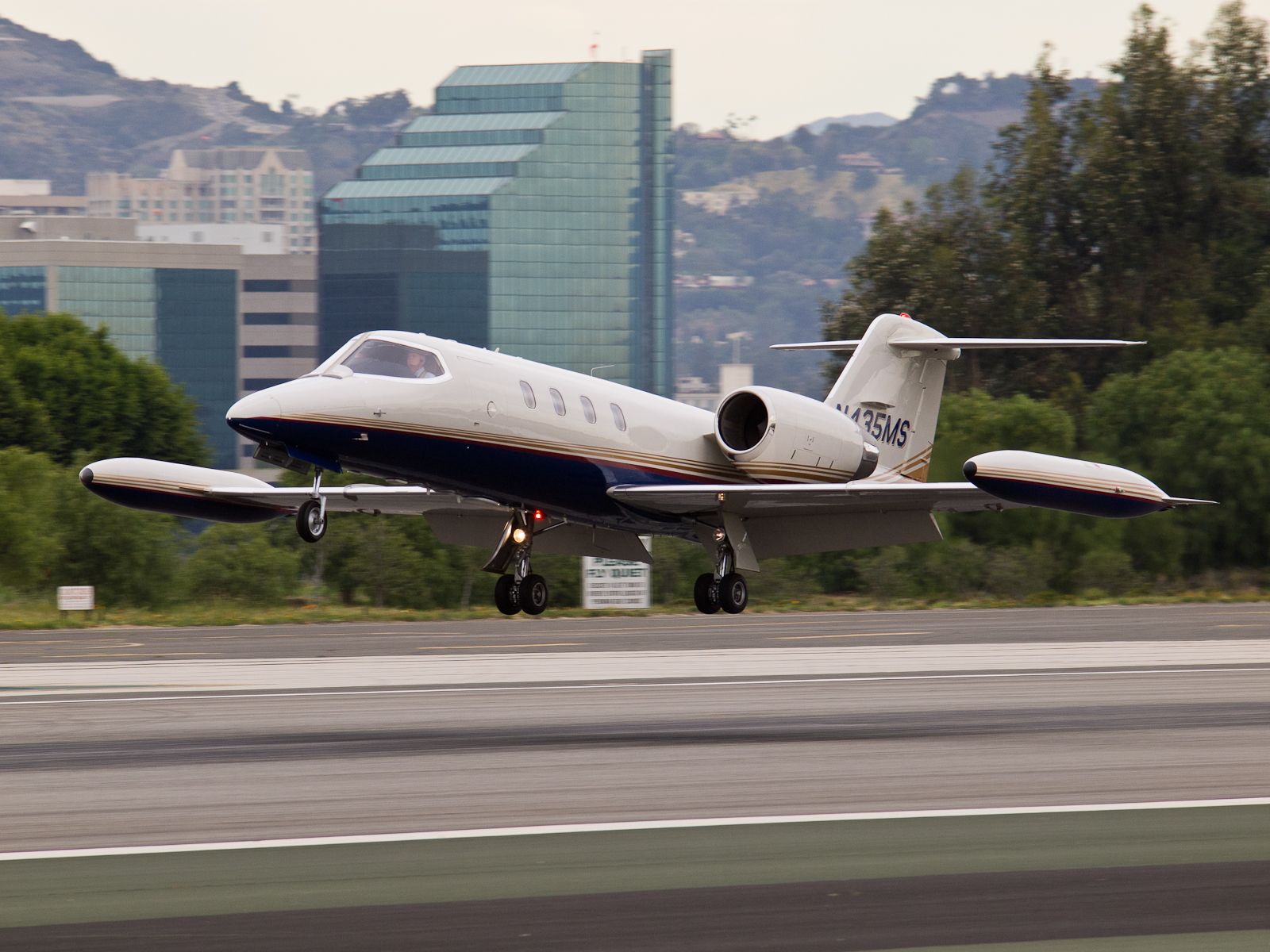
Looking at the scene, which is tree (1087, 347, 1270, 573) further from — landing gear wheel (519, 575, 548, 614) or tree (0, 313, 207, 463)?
tree (0, 313, 207, 463)

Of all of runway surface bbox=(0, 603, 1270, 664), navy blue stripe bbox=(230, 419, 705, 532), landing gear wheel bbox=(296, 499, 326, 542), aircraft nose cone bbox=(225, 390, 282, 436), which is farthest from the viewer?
runway surface bbox=(0, 603, 1270, 664)

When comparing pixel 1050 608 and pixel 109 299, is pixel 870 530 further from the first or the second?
pixel 109 299

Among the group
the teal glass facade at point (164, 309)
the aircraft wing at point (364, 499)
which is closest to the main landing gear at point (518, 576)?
the aircraft wing at point (364, 499)

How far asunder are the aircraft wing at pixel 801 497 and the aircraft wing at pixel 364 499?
2.21m

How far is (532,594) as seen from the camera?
74.4 feet

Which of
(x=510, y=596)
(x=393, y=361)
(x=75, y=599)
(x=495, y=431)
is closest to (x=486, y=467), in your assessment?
(x=495, y=431)

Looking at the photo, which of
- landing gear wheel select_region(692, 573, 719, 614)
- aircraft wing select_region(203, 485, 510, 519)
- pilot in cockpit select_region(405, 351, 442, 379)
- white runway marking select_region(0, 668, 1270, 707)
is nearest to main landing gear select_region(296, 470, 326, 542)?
pilot in cockpit select_region(405, 351, 442, 379)

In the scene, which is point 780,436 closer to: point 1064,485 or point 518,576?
point 518,576

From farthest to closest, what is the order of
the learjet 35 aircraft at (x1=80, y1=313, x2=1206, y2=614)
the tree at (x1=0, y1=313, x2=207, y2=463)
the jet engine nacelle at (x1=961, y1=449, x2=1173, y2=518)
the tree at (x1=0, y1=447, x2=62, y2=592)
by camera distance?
the tree at (x1=0, y1=313, x2=207, y2=463) → the tree at (x1=0, y1=447, x2=62, y2=592) → the jet engine nacelle at (x1=961, y1=449, x2=1173, y2=518) → the learjet 35 aircraft at (x1=80, y1=313, x2=1206, y2=614)

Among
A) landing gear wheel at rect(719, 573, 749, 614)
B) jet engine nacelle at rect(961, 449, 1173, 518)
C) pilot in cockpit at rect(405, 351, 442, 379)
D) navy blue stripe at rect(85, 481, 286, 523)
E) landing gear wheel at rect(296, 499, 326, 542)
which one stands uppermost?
pilot in cockpit at rect(405, 351, 442, 379)

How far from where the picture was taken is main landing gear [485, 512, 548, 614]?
22578mm

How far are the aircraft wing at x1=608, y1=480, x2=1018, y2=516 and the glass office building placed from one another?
145 meters

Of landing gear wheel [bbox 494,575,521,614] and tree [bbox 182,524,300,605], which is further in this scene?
Answer: tree [bbox 182,524,300,605]

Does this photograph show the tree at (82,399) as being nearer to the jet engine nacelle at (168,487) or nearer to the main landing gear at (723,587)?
the jet engine nacelle at (168,487)
